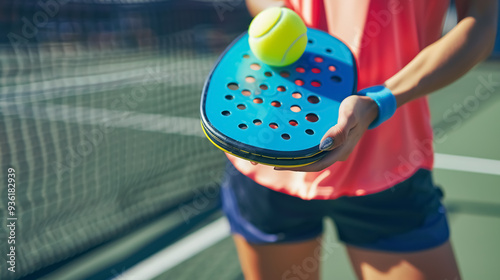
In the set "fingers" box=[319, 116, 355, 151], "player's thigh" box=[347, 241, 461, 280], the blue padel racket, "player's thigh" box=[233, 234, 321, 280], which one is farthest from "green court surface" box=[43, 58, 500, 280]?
"fingers" box=[319, 116, 355, 151]

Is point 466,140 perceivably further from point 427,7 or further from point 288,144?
point 288,144

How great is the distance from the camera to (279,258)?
115 cm

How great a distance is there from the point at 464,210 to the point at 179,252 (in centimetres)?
149

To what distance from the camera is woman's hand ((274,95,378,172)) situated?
0.84m

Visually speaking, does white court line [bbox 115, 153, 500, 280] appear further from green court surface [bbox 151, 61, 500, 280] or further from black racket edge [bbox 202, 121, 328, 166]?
black racket edge [bbox 202, 121, 328, 166]

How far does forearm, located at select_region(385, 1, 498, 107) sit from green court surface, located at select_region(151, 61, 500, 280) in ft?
4.60

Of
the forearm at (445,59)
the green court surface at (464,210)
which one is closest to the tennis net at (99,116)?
the green court surface at (464,210)

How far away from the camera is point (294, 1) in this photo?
3.76ft

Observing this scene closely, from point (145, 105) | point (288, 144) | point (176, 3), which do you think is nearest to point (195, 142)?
point (145, 105)

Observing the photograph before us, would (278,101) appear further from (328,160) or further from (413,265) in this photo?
(413,265)

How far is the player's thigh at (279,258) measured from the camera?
3.77 feet

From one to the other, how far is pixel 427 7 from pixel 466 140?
3061 millimetres

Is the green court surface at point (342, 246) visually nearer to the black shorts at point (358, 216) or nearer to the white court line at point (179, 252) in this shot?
the white court line at point (179, 252)

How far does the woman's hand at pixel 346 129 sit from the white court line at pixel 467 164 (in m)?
2.58
